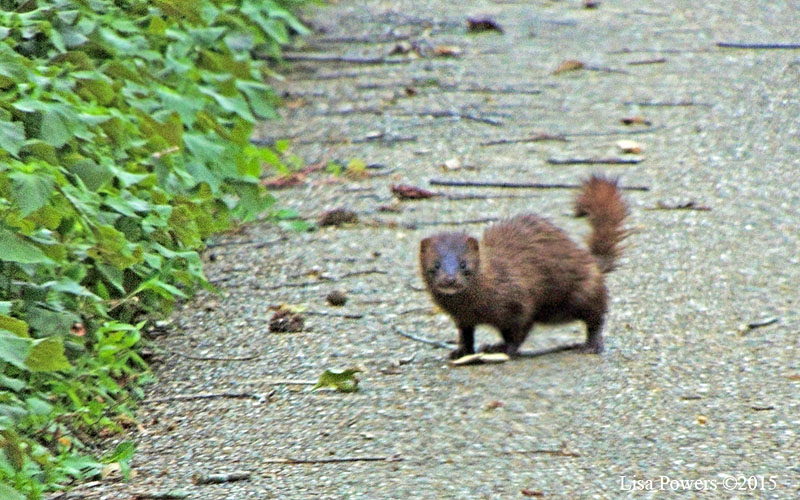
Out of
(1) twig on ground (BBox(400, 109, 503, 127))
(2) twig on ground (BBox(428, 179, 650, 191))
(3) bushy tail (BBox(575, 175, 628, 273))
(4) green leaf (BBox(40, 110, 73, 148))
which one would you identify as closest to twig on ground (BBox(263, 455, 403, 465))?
(4) green leaf (BBox(40, 110, 73, 148))

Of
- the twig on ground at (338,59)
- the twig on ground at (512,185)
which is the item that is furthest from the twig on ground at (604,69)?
the twig on ground at (512,185)

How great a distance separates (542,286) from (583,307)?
7.3 inches

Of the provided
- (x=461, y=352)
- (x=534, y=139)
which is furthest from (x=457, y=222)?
(x=461, y=352)

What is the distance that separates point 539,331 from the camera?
5453 mm

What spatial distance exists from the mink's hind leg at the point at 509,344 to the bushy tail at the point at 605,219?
0.51 metres

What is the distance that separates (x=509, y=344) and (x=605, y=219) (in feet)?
2.29

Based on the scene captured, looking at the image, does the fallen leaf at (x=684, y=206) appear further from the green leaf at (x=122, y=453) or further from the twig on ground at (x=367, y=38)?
Result: the twig on ground at (x=367, y=38)

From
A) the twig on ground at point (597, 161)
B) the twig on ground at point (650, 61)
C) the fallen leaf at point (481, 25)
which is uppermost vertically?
the fallen leaf at point (481, 25)

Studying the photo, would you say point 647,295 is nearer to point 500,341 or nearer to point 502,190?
point 500,341

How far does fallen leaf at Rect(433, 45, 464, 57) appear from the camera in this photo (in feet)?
31.2

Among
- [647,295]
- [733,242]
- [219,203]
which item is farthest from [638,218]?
[219,203]

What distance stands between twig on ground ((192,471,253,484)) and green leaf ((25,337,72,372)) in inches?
22.0

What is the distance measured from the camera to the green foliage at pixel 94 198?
3986 millimetres

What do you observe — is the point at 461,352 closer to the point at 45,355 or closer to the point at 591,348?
the point at 591,348
